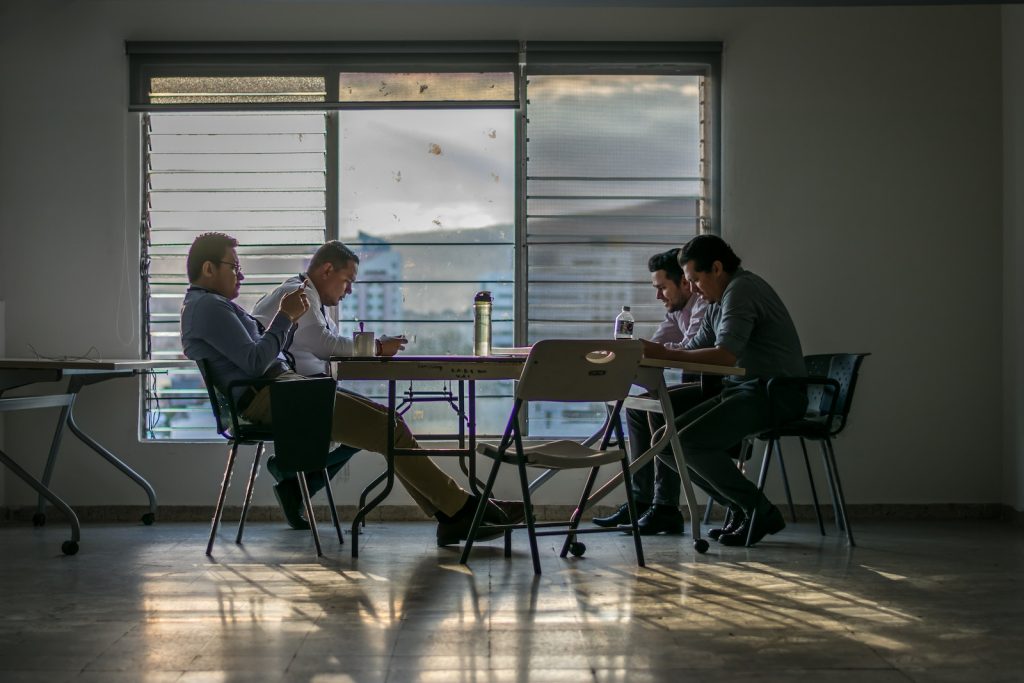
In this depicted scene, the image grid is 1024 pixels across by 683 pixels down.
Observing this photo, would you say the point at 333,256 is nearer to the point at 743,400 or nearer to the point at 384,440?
the point at 384,440

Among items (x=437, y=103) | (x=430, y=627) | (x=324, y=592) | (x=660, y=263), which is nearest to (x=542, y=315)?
(x=660, y=263)

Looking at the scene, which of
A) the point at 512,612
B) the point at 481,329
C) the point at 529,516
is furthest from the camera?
the point at 481,329

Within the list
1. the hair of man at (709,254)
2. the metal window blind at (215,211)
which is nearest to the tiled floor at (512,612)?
the metal window blind at (215,211)

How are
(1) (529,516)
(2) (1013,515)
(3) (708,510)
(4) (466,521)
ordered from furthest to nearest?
(2) (1013,515)
(3) (708,510)
(4) (466,521)
(1) (529,516)

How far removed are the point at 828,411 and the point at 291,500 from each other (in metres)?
2.55

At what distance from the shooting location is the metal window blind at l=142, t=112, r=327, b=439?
5656mm

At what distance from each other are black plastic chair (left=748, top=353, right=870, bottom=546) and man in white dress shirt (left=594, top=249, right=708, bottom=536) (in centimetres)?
→ 43

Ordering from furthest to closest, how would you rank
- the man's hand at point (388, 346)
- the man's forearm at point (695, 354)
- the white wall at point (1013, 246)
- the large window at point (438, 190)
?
1. the large window at point (438, 190)
2. the white wall at point (1013, 246)
3. the man's hand at point (388, 346)
4. the man's forearm at point (695, 354)

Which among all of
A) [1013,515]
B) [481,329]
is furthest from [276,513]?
[1013,515]

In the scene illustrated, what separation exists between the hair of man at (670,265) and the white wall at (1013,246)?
178cm

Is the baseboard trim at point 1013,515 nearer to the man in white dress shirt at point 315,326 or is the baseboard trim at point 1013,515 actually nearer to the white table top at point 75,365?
the man in white dress shirt at point 315,326

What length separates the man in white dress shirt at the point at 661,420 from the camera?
4883 mm

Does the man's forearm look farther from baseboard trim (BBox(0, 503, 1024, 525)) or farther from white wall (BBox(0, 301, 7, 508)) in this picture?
white wall (BBox(0, 301, 7, 508))

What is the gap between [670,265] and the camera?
5301 mm
